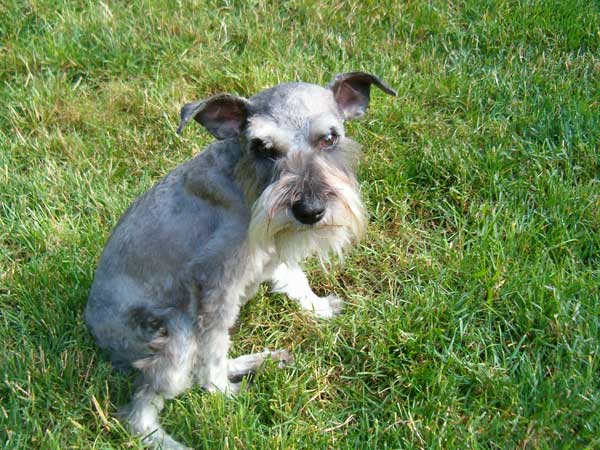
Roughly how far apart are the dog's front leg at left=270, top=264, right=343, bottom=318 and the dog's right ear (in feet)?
3.82

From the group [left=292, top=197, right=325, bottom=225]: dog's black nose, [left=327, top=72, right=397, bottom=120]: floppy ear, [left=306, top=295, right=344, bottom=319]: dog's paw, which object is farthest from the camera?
[left=306, top=295, right=344, bottom=319]: dog's paw

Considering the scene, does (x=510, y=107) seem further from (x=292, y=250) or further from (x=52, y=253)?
(x=52, y=253)

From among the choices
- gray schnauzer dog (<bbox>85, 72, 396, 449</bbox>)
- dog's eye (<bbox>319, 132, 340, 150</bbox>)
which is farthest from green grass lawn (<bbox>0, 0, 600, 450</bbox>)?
dog's eye (<bbox>319, 132, 340, 150</bbox>)

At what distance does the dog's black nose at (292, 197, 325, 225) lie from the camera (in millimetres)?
3291

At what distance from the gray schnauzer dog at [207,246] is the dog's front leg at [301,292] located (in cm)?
53

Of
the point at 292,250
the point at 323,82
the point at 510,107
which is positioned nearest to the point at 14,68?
the point at 323,82

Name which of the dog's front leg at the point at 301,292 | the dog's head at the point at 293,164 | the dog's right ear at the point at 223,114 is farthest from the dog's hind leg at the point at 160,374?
the dog's right ear at the point at 223,114

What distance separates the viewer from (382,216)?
5039mm

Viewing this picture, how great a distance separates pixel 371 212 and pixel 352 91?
3.99 ft

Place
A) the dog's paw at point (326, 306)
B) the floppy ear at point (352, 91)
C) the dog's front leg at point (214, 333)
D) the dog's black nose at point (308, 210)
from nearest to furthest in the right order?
the dog's black nose at point (308, 210)
the dog's front leg at point (214, 333)
the floppy ear at point (352, 91)
the dog's paw at point (326, 306)

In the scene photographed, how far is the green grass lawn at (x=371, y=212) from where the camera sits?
12.2ft

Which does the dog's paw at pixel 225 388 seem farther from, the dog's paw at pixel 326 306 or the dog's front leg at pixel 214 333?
the dog's paw at pixel 326 306

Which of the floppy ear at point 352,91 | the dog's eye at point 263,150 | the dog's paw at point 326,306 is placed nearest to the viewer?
the dog's eye at point 263,150

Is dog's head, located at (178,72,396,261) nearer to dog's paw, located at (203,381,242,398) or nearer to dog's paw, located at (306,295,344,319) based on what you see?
dog's paw, located at (306,295,344,319)
